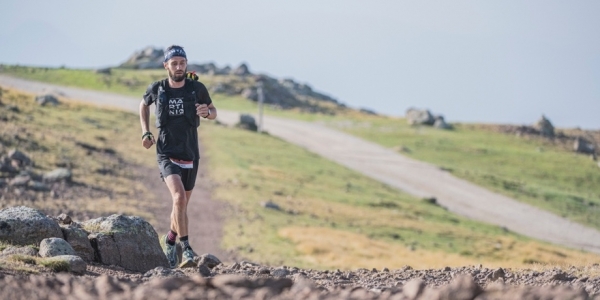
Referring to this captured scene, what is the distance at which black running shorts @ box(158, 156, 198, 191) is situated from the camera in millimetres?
11820

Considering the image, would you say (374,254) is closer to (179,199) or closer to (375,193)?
(179,199)

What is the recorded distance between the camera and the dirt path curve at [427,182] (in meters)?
44.4

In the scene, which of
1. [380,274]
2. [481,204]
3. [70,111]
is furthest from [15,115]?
[380,274]

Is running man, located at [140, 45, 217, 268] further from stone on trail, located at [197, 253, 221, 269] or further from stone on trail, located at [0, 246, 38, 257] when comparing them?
stone on trail, located at [0, 246, 38, 257]

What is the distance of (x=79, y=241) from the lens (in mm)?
11688

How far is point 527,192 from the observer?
53969 mm

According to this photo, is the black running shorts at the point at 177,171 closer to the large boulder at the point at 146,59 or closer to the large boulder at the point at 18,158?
the large boulder at the point at 18,158

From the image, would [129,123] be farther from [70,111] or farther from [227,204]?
[227,204]

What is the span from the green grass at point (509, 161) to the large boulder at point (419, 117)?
1.16 m

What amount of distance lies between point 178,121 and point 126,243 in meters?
1.80

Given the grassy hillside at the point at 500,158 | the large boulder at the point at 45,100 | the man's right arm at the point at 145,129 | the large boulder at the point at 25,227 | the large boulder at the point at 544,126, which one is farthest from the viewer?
the large boulder at the point at 544,126

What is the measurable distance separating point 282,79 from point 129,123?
76.1 metres

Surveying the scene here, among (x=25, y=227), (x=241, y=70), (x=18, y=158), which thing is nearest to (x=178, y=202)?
(x=25, y=227)

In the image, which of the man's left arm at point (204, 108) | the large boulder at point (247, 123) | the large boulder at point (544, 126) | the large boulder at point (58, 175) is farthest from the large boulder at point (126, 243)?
the large boulder at point (544, 126)
